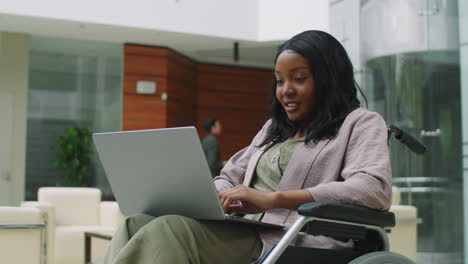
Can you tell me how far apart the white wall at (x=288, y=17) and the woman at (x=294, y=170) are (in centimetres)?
654

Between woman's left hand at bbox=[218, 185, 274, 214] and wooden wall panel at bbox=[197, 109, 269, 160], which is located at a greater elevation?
wooden wall panel at bbox=[197, 109, 269, 160]

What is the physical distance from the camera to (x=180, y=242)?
1.49m

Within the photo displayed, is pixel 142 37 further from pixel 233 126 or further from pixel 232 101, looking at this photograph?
pixel 233 126

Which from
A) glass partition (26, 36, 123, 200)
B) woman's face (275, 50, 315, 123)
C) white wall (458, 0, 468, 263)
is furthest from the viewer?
glass partition (26, 36, 123, 200)

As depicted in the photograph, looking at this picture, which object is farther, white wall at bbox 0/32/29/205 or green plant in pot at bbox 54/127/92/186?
green plant in pot at bbox 54/127/92/186

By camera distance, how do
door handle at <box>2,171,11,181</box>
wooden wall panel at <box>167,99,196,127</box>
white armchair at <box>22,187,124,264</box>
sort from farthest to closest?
1. wooden wall panel at <box>167,99,196,127</box>
2. door handle at <box>2,171,11,181</box>
3. white armchair at <box>22,187,124,264</box>

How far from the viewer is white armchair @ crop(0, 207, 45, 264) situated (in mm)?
3535

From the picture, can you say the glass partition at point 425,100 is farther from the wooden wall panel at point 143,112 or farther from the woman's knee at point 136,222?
the wooden wall panel at point 143,112

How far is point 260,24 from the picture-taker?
9.02 metres

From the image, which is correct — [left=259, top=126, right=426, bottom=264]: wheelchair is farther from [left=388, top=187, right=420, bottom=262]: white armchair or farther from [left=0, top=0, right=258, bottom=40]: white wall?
[left=0, top=0, right=258, bottom=40]: white wall

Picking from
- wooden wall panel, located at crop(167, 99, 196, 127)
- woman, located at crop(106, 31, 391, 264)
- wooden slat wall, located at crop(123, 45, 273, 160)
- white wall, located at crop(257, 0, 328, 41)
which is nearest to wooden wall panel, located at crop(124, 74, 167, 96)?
wooden slat wall, located at crop(123, 45, 273, 160)

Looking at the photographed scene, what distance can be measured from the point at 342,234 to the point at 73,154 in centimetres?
801

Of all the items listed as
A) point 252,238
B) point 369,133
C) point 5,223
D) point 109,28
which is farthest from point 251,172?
point 109,28

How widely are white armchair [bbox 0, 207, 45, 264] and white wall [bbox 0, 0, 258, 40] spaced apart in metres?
4.63
